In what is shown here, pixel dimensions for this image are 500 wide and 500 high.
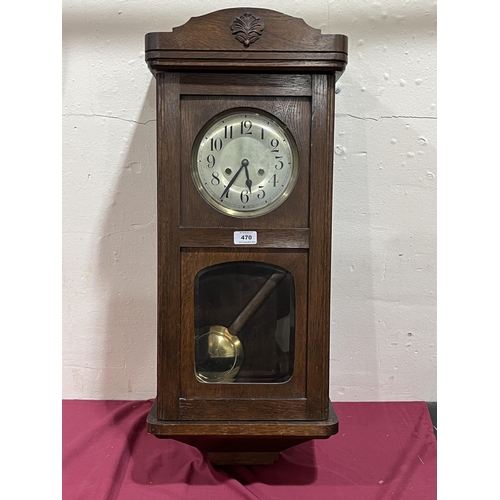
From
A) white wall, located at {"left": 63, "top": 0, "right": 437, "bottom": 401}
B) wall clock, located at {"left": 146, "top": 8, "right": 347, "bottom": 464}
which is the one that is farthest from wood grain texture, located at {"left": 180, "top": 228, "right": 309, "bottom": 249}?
white wall, located at {"left": 63, "top": 0, "right": 437, "bottom": 401}

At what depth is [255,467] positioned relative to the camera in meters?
1.20

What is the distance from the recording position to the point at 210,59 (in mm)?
1029

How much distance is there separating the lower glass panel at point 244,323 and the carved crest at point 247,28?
1.30 ft

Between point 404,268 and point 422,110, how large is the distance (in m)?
0.38

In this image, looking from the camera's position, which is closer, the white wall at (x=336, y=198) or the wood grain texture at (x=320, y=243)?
the wood grain texture at (x=320, y=243)

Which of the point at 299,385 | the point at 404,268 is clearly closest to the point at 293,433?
the point at 299,385

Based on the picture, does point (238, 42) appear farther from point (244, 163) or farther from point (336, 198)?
point (336, 198)

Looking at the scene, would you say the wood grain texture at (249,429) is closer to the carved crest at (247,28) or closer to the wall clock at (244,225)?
the wall clock at (244,225)

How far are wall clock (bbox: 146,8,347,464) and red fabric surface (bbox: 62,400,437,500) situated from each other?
0.35ft

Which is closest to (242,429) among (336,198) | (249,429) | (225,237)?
(249,429)

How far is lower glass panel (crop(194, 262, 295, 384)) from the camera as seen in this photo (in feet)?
3.57

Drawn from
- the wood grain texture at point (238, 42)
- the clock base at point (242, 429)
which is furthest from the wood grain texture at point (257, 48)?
the clock base at point (242, 429)

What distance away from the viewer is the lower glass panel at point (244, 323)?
109 cm

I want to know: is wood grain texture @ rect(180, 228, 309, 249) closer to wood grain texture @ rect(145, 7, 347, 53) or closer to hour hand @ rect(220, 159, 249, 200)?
hour hand @ rect(220, 159, 249, 200)
